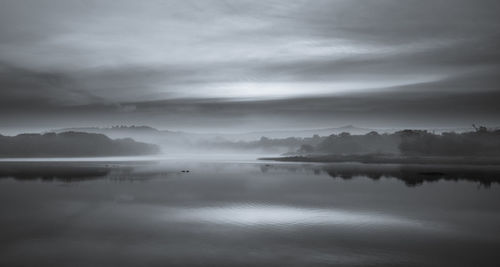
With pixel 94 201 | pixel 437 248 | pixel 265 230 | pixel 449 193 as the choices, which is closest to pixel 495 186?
pixel 449 193

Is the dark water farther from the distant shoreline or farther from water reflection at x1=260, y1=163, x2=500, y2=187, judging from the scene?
the distant shoreline

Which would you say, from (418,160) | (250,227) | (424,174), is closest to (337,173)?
(424,174)

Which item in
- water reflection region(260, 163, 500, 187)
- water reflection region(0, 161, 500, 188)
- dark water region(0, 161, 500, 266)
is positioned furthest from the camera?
water reflection region(0, 161, 500, 188)

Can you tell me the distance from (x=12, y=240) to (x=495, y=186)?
55.2 m

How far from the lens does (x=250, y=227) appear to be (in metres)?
26.2

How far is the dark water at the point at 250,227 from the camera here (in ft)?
62.8

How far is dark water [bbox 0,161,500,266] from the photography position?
62.8 feet

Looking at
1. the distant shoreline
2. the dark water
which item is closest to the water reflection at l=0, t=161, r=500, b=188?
the dark water

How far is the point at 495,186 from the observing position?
51.9m

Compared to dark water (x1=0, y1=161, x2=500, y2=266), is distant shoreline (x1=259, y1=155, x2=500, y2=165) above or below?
below

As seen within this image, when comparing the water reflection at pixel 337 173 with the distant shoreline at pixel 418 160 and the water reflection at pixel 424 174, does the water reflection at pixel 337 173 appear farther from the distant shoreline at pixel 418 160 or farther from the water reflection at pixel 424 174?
the distant shoreline at pixel 418 160

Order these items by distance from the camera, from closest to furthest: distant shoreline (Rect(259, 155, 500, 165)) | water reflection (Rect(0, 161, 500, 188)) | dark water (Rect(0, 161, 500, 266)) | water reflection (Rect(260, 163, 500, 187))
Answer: dark water (Rect(0, 161, 500, 266))
water reflection (Rect(260, 163, 500, 187))
water reflection (Rect(0, 161, 500, 188))
distant shoreline (Rect(259, 155, 500, 165))

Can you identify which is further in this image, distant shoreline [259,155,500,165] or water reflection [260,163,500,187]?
distant shoreline [259,155,500,165]

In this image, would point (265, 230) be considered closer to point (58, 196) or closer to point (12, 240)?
point (12, 240)
